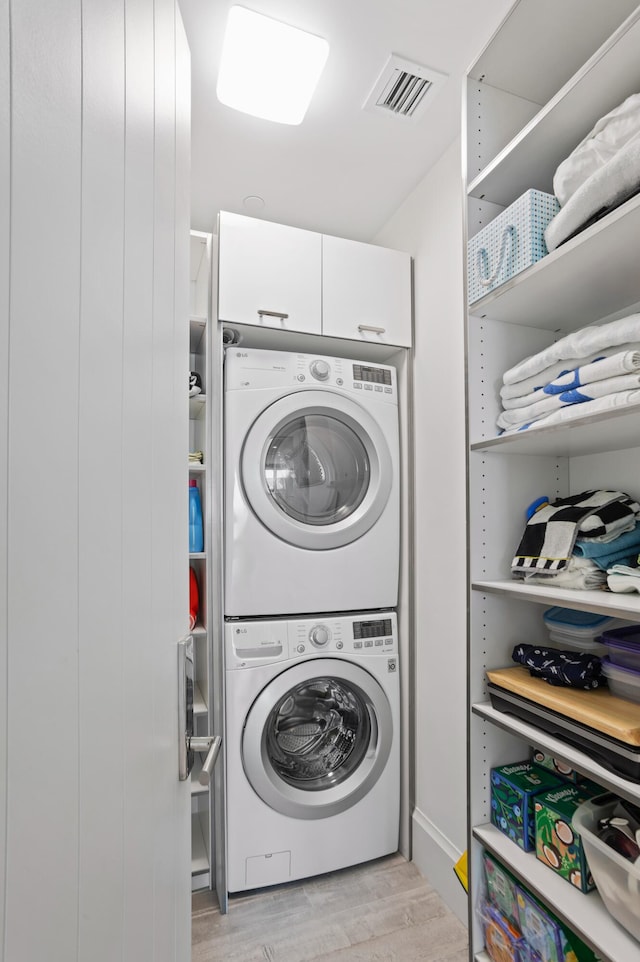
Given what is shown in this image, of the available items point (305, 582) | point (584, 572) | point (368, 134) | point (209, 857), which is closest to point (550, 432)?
point (584, 572)

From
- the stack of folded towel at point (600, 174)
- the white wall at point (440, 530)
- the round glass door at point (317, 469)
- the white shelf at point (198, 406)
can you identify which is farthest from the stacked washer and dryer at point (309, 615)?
the stack of folded towel at point (600, 174)

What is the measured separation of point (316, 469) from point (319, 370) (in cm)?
37

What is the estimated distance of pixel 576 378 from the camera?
3.50 ft

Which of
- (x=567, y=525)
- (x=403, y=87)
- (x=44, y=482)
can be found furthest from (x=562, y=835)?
(x=403, y=87)

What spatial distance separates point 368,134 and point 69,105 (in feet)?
5.35

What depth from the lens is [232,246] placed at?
1835 millimetres

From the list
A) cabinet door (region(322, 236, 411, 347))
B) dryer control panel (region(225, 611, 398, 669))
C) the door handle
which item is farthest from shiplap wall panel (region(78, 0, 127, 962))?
cabinet door (region(322, 236, 411, 347))

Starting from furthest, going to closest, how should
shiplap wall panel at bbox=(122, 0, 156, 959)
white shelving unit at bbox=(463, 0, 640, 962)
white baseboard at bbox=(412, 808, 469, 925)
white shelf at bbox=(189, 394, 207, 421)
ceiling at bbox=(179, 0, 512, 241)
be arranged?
white shelf at bbox=(189, 394, 207, 421)
white baseboard at bbox=(412, 808, 469, 925)
ceiling at bbox=(179, 0, 512, 241)
white shelving unit at bbox=(463, 0, 640, 962)
shiplap wall panel at bbox=(122, 0, 156, 959)

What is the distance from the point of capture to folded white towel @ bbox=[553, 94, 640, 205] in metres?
0.97

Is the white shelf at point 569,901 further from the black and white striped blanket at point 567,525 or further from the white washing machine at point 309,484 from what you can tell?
the white washing machine at point 309,484

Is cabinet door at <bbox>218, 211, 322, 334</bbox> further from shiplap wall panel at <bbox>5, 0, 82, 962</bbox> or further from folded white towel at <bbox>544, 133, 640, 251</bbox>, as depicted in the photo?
shiplap wall panel at <bbox>5, 0, 82, 962</bbox>

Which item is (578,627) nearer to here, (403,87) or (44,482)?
(44,482)

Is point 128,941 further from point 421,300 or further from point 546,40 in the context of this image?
point 421,300

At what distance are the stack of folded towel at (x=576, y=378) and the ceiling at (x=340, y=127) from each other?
3.01 ft
